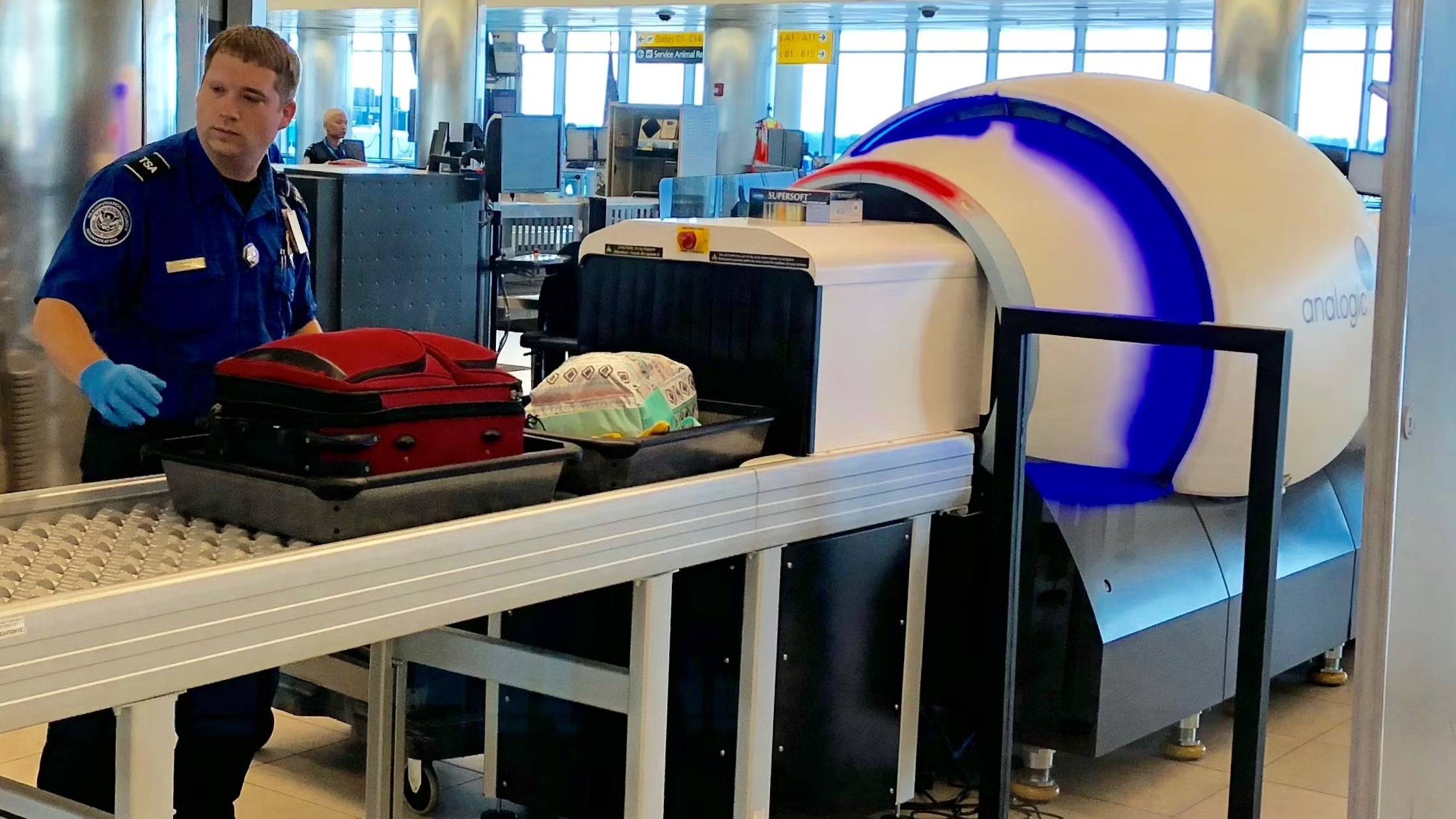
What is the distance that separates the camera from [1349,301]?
3467 millimetres


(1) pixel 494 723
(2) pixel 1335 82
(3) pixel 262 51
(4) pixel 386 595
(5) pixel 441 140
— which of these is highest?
(2) pixel 1335 82

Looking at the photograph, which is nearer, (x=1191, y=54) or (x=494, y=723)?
(x=494, y=723)

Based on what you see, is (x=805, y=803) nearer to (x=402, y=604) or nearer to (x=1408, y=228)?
(x=402, y=604)

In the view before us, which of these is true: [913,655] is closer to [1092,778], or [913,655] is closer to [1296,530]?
[1092,778]

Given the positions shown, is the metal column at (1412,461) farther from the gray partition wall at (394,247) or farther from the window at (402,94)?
the window at (402,94)

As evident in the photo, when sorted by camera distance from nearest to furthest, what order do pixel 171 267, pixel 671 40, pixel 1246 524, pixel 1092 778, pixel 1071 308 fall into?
pixel 1246 524 → pixel 171 267 → pixel 1071 308 → pixel 1092 778 → pixel 671 40

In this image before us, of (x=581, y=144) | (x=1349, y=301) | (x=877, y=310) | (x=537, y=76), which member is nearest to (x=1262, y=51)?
(x=581, y=144)

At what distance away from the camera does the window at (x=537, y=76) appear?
2364 cm

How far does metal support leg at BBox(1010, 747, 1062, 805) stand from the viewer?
10.5ft

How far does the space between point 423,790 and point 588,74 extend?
831 inches

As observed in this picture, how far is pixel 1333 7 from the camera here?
49.1 ft

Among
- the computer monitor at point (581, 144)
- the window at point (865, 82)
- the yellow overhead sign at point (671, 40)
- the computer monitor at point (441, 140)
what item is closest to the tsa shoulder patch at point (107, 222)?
the computer monitor at point (441, 140)

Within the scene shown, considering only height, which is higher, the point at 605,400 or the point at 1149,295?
the point at 1149,295

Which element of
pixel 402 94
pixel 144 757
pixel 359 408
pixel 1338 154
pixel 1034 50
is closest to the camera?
pixel 144 757
